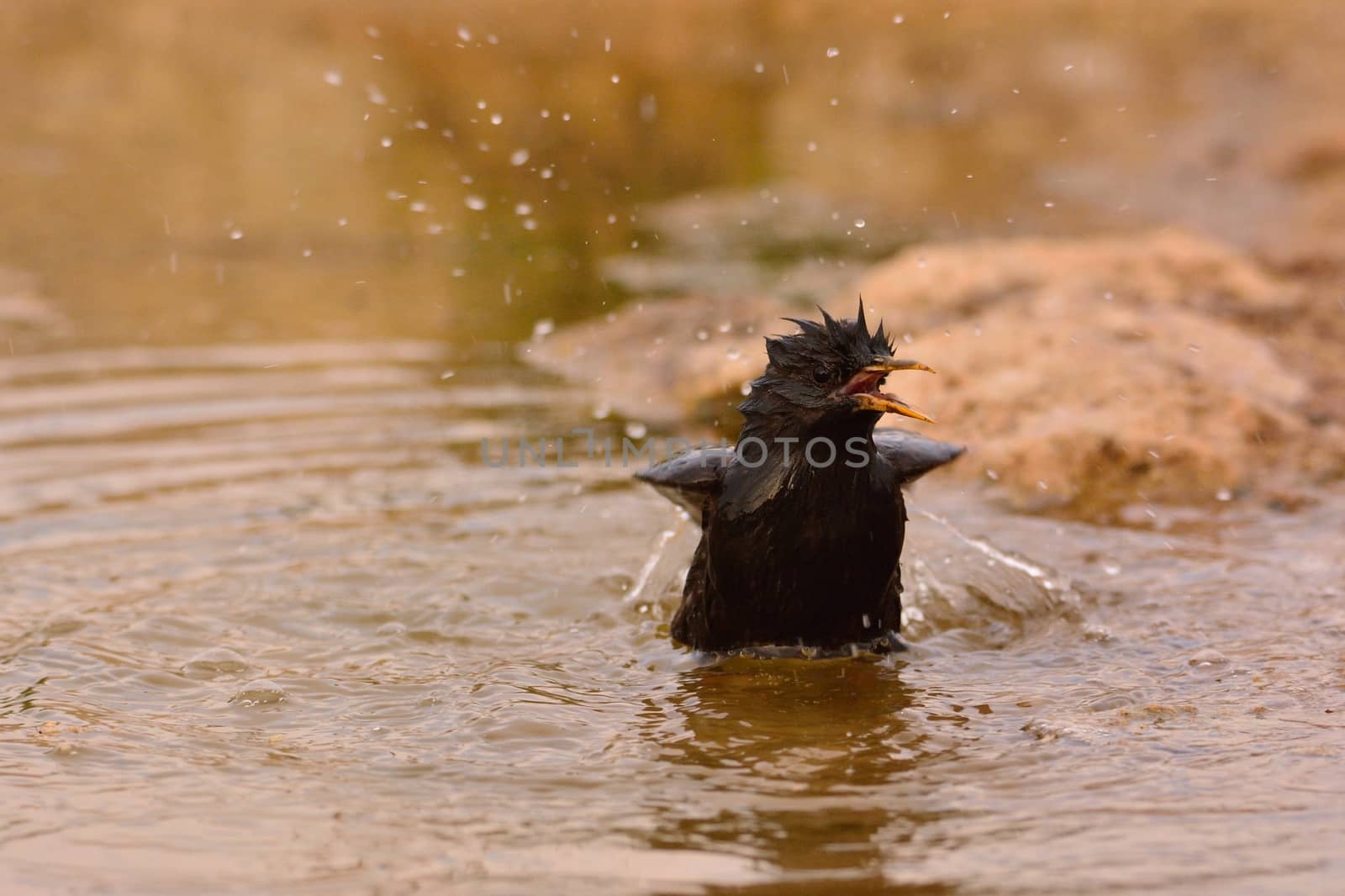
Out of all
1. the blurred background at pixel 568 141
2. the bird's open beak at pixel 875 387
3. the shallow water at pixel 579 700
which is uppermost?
the blurred background at pixel 568 141

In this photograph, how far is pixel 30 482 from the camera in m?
7.76

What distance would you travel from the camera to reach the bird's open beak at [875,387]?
15.6 feet

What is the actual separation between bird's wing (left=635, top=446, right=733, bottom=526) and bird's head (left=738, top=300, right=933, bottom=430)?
14.2 inches

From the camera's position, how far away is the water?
13.1ft

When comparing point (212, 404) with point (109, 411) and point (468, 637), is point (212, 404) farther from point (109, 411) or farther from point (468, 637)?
point (468, 637)

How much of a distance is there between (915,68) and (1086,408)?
1262cm

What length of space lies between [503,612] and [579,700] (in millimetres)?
1084

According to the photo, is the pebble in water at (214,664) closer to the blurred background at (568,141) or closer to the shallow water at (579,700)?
the shallow water at (579,700)

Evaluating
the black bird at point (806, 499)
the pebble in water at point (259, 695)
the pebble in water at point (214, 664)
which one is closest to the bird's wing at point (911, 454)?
the black bird at point (806, 499)

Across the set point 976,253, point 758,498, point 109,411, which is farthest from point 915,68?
point 758,498

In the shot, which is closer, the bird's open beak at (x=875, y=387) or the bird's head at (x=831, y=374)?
the bird's open beak at (x=875, y=387)

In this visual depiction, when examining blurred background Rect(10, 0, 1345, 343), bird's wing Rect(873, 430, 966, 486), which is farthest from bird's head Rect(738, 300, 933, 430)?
blurred background Rect(10, 0, 1345, 343)

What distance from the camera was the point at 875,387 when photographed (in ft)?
16.1

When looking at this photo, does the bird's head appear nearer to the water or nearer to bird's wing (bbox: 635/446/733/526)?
bird's wing (bbox: 635/446/733/526)
